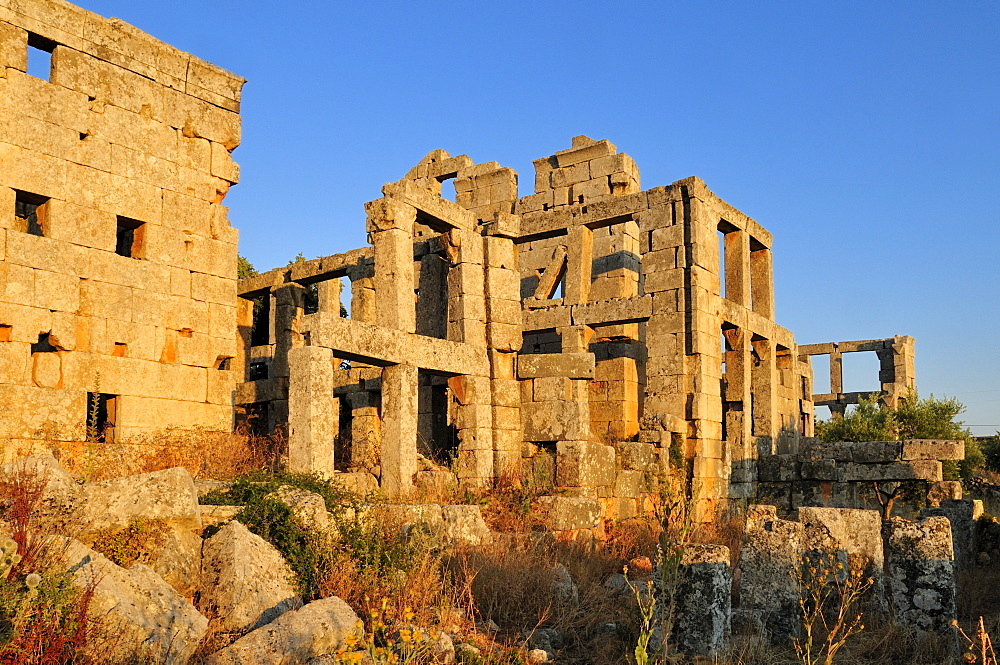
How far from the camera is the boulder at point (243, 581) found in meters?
6.43

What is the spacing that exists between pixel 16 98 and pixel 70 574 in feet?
25.8

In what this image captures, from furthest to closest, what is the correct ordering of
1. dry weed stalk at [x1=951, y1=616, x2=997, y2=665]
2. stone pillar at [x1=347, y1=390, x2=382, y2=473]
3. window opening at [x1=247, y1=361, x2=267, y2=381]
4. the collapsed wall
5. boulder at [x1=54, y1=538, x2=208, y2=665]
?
window opening at [x1=247, y1=361, x2=267, y2=381] < stone pillar at [x1=347, y1=390, x2=382, y2=473] < the collapsed wall < boulder at [x1=54, y1=538, x2=208, y2=665] < dry weed stalk at [x1=951, y1=616, x2=997, y2=665]

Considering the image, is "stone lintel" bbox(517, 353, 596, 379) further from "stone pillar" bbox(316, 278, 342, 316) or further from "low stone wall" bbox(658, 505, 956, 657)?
"stone pillar" bbox(316, 278, 342, 316)

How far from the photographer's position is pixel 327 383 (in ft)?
35.3

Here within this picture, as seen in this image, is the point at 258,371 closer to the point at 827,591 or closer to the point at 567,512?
the point at 567,512

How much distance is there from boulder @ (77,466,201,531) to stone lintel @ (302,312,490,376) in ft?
11.5

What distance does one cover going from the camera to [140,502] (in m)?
7.16

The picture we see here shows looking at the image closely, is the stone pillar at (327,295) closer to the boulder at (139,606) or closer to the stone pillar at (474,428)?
the stone pillar at (474,428)

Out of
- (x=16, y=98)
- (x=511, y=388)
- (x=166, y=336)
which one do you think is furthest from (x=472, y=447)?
(x=16, y=98)

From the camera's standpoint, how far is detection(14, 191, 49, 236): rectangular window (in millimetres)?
11659

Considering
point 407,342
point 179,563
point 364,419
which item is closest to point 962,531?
point 407,342

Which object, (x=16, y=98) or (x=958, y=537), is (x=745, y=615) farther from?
(x=16, y=98)

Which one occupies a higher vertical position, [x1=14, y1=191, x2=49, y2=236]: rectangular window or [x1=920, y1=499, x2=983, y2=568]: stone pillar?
[x1=14, y1=191, x2=49, y2=236]: rectangular window

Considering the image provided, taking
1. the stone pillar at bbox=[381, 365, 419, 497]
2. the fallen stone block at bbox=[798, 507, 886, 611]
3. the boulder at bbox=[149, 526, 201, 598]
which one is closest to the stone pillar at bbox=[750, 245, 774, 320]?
the stone pillar at bbox=[381, 365, 419, 497]
